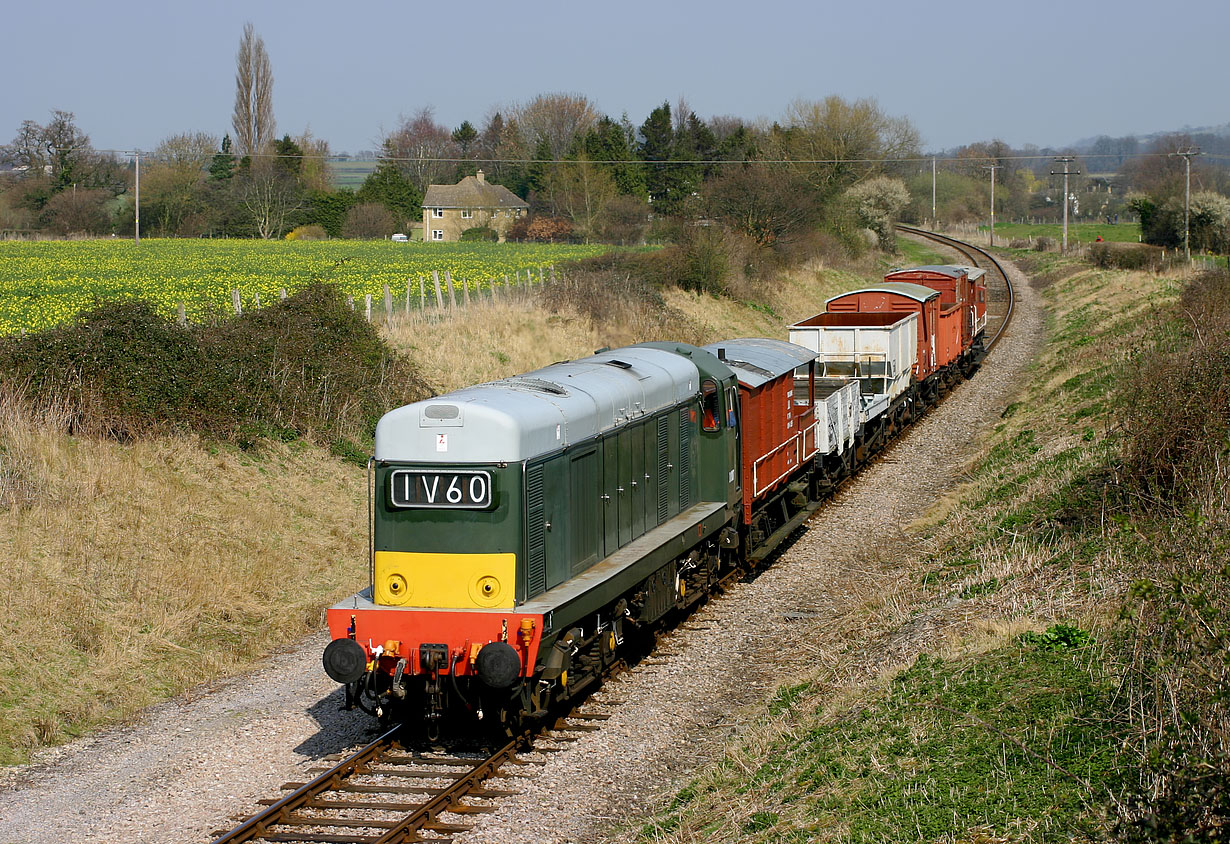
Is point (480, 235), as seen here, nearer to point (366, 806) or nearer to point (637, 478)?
point (637, 478)

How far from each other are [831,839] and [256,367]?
14.7m

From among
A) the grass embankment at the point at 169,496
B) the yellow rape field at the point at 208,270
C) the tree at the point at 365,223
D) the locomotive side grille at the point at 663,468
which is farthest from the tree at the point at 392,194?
the locomotive side grille at the point at 663,468

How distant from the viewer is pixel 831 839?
702cm

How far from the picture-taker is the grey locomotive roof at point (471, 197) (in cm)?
8944

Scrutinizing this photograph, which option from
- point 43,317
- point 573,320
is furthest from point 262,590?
point 573,320

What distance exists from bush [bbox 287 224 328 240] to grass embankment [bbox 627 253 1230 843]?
227 ft

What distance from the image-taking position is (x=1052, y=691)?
839cm

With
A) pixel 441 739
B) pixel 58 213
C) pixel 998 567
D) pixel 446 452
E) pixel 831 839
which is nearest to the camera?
pixel 831 839

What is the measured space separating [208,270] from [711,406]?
33261 millimetres

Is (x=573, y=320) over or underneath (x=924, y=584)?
over

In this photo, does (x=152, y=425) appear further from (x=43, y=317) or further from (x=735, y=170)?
(x=735, y=170)

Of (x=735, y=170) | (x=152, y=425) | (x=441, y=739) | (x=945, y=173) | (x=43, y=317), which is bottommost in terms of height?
(x=441, y=739)

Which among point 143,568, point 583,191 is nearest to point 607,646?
point 143,568

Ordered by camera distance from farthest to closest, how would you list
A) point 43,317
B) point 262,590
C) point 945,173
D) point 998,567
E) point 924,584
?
point 945,173 < point 43,317 < point 262,590 < point 924,584 < point 998,567
